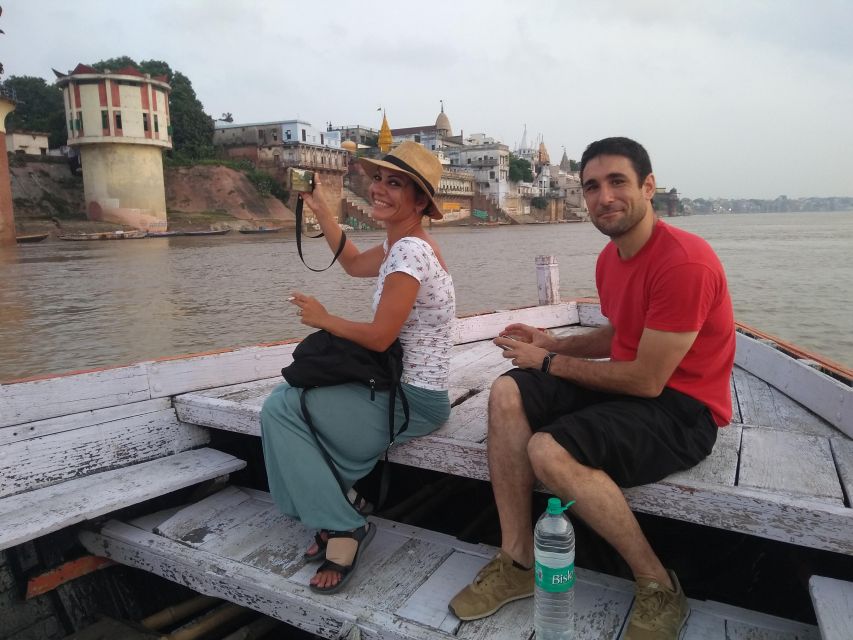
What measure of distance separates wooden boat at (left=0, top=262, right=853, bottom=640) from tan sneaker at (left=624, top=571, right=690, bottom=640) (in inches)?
2.4

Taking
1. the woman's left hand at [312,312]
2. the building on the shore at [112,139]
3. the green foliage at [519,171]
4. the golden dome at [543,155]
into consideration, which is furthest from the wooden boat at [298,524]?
the golden dome at [543,155]

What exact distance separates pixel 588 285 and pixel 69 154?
37.5m

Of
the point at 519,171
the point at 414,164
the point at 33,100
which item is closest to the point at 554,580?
the point at 414,164

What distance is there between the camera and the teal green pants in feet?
6.79

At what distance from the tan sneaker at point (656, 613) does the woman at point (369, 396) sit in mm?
852

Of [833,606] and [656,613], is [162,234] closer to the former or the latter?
[656,613]

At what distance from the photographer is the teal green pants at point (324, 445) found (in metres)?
2.07

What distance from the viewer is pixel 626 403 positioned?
6.40 feet

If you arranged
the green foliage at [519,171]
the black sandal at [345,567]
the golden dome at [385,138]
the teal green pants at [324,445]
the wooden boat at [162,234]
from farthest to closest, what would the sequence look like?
1. the green foliage at [519,171]
2. the golden dome at [385,138]
3. the wooden boat at [162,234]
4. the teal green pants at [324,445]
5. the black sandal at [345,567]

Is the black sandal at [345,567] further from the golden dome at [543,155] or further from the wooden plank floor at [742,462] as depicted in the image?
the golden dome at [543,155]

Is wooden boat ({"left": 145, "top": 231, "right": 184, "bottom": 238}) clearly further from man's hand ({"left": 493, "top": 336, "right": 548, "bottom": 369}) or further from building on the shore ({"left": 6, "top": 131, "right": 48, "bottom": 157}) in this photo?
man's hand ({"left": 493, "top": 336, "right": 548, "bottom": 369})

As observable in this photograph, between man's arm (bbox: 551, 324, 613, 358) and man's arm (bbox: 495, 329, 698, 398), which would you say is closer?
man's arm (bbox: 495, 329, 698, 398)

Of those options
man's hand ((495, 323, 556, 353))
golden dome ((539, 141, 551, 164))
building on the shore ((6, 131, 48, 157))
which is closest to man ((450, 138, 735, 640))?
man's hand ((495, 323, 556, 353))

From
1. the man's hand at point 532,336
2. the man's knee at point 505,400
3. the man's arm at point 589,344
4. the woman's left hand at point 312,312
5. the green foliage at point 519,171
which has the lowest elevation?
the man's knee at point 505,400
